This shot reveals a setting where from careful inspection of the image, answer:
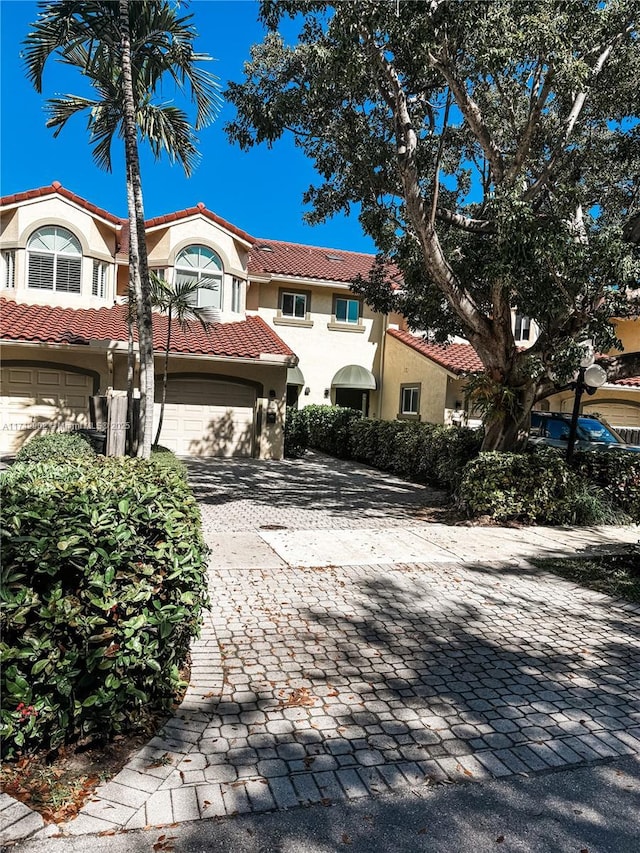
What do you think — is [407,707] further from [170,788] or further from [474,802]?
[170,788]

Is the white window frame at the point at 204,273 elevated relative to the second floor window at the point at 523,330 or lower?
elevated

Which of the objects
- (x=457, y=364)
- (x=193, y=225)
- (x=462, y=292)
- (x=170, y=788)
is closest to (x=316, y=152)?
(x=462, y=292)

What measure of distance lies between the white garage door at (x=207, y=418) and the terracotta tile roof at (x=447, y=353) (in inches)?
249

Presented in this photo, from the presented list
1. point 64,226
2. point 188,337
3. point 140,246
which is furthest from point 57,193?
point 140,246

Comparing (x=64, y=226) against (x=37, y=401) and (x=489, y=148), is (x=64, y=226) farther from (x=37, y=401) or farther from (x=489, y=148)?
(x=489, y=148)

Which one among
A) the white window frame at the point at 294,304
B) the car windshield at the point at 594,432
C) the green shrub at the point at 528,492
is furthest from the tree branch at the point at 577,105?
the white window frame at the point at 294,304

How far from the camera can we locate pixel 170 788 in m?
3.01

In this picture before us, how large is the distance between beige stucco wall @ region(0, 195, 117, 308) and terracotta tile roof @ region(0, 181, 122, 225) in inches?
4.8

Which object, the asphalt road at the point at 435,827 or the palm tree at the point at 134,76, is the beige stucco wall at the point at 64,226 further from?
the asphalt road at the point at 435,827

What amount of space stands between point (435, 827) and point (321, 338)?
20.8 meters

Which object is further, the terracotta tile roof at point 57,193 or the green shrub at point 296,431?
the green shrub at point 296,431

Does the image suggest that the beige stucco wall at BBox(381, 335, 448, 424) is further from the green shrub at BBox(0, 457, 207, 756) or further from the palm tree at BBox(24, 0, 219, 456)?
the green shrub at BBox(0, 457, 207, 756)

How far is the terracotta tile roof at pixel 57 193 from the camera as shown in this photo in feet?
56.6

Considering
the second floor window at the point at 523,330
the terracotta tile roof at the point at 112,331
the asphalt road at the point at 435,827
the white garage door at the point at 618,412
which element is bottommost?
the asphalt road at the point at 435,827
